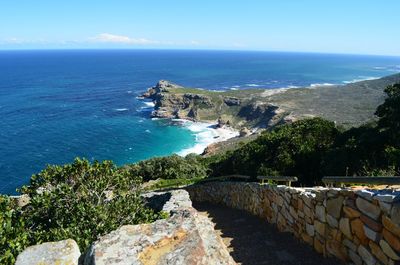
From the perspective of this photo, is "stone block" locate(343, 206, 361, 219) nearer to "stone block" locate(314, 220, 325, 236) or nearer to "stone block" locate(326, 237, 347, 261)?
"stone block" locate(326, 237, 347, 261)

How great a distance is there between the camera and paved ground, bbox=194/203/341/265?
329 inches

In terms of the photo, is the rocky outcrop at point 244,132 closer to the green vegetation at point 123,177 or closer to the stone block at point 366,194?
→ the green vegetation at point 123,177

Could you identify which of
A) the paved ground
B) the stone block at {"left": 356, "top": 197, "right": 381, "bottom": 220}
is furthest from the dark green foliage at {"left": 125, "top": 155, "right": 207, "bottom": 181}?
the stone block at {"left": 356, "top": 197, "right": 381, "bottom": 220}

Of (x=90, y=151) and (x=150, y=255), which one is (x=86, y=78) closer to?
(x=90, y=151)

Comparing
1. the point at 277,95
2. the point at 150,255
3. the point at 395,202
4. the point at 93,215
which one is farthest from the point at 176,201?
the point at 277,95

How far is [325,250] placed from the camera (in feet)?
25.7

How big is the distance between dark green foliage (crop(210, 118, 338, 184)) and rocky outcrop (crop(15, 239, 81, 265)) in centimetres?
1211

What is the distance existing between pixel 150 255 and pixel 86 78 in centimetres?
16939

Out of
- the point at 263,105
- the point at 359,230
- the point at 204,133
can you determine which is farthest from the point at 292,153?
the point at 263,105

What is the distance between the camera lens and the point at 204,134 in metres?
80.8

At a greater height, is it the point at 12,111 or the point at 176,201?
the point at 176,201

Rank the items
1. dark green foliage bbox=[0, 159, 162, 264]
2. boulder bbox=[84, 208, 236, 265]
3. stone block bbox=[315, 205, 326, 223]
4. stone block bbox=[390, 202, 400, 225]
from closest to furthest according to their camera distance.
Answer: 1. boulder bbox=[84, 208, 236, 265]
2. stone block bbox=[390, 202, 400, 225]
3. stone block bbox=[315, 205, 326, 223]
4. dark green foliage bbox=[0, 159, 162, 264]

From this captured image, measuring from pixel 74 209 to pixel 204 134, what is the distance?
70564mm

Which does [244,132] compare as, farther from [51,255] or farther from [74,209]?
[51,255]
